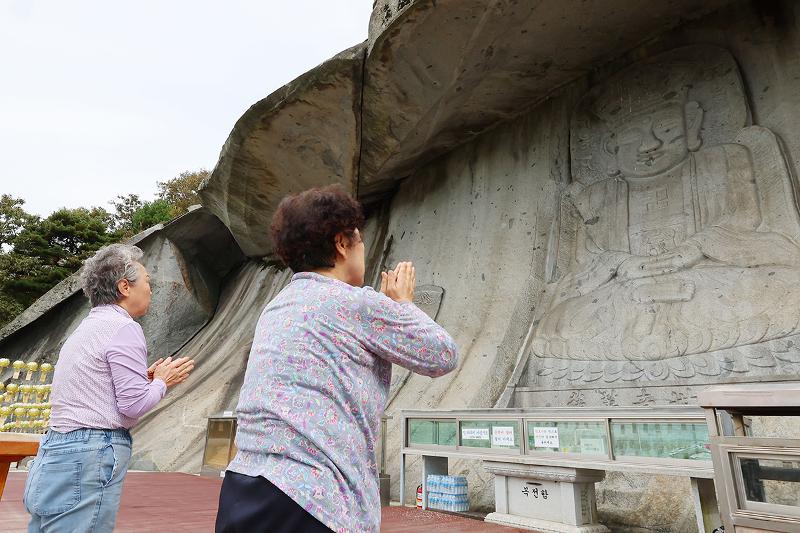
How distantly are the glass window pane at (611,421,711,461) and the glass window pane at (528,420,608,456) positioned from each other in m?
0.09

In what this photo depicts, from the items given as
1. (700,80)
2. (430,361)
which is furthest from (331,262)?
(700,80)

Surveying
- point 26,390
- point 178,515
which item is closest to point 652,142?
point 178,515

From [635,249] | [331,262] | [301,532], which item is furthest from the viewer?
[635,249]

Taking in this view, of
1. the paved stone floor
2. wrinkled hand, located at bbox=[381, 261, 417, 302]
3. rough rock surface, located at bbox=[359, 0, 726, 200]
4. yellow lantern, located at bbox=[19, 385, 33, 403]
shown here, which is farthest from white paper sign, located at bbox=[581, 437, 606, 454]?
yellow lantern, located at bbox=[19, 385, 33, 403]

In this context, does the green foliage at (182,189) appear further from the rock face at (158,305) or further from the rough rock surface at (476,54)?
the rough rock surface at (476,54)

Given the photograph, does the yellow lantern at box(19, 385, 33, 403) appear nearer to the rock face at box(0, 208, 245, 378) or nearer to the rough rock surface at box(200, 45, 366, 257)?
the rock face at box(0, 208, 245, 378)

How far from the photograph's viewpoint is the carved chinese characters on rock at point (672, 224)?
4.56 meters

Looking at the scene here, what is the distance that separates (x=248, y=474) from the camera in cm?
83

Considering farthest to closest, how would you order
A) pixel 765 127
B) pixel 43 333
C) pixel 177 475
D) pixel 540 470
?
1. pixel 43 333
2. pixel 177 475
3. pixel 765 127
4. pixel 540 470

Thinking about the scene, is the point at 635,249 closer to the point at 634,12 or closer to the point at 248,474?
the point at 634,12

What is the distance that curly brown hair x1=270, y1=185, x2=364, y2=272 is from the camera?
1.04m

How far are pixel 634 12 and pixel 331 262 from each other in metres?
5.75

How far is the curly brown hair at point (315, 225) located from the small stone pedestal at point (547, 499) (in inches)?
107

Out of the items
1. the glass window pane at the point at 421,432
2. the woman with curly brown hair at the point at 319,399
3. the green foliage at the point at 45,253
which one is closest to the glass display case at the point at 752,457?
the woman with curly brown hair at the point at 319,399
